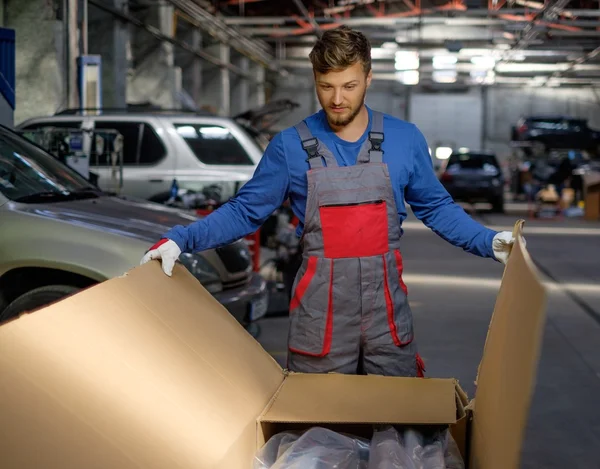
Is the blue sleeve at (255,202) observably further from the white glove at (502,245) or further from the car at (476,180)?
the car at (476,180)

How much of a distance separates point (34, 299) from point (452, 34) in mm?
35384

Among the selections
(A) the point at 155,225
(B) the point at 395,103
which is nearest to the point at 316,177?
(A) the point at 155,225

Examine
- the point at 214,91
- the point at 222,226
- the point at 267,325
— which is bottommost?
the point at 267,325

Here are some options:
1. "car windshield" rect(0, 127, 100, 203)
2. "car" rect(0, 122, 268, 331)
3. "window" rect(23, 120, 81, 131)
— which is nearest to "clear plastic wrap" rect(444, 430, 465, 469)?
"car" rect(0, 122, 268, 331)

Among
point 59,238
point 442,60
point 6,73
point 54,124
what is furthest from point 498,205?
point 59,238

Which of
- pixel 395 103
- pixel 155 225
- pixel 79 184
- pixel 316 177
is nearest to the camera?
pixel 316 177

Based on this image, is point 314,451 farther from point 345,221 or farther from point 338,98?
point 338,98

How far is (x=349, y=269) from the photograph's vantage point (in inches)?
116

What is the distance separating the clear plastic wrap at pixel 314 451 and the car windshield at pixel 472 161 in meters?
24.0

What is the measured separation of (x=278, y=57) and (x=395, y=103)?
862 cm

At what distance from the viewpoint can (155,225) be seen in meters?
6.12

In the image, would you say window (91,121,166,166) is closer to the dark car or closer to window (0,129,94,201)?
window (0,129,94,201)

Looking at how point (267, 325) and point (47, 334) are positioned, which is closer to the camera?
point (47, 334)

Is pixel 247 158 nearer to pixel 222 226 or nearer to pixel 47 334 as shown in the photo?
pixel 222 226
